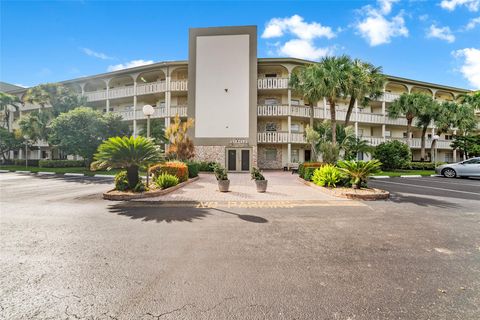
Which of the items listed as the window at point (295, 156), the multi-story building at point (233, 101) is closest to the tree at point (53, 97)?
the multi-story building at point (233, 101)

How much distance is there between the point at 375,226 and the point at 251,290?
4.37 metres

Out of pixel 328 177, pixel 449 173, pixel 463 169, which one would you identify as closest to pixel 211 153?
pixel 328 177

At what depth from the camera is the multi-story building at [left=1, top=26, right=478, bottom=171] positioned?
22312 mm

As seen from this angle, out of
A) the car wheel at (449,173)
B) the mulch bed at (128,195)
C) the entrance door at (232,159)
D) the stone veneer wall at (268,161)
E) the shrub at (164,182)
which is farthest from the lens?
the stone veneer wall at (268,161)

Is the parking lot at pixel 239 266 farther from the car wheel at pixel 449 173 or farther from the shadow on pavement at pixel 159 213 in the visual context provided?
the car wheel at pixel 449 173

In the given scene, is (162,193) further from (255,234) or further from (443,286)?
(443,286)

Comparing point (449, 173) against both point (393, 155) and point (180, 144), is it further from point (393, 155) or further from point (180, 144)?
point (180, 144)

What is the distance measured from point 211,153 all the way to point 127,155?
44.4ft

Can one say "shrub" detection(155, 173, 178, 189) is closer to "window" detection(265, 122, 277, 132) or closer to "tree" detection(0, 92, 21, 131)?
"window" detection(265, 122, 277, 132)

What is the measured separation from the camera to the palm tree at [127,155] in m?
8.98

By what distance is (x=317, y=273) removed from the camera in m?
3.23

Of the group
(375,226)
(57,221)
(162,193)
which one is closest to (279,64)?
(162,193)

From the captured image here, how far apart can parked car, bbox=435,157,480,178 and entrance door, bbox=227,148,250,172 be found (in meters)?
18.2

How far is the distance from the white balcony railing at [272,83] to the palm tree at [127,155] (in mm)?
17625
